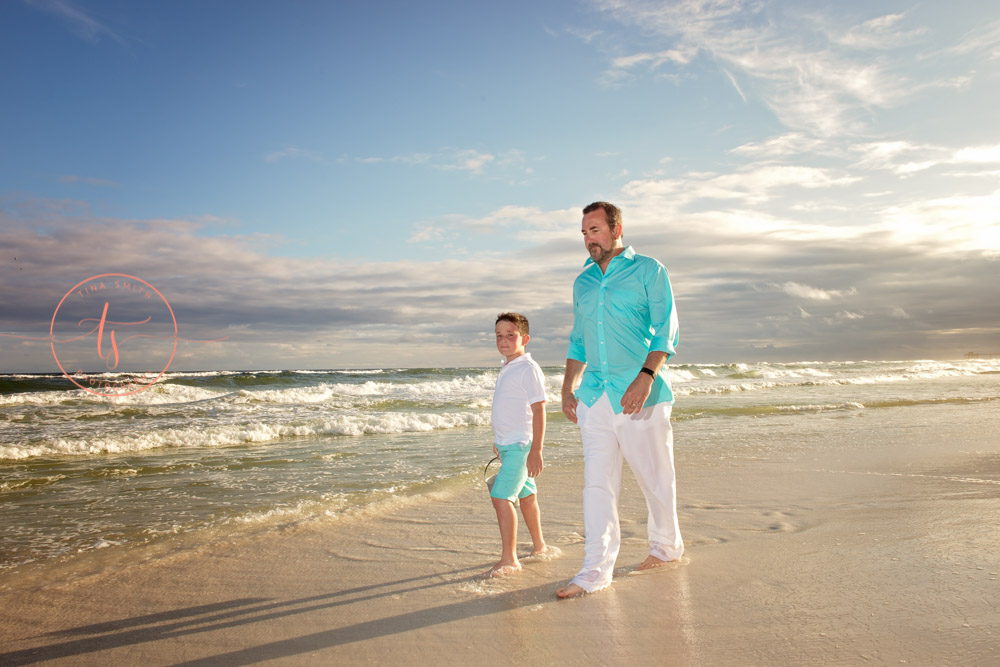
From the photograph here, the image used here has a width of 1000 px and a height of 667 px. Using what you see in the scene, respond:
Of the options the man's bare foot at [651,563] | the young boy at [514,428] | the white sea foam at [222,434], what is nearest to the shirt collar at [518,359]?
the young boy at [514,428]

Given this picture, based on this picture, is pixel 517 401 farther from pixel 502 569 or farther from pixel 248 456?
pixel 248 456

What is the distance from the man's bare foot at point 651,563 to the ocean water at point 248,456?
279cm

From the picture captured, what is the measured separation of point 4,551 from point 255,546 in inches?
75.8

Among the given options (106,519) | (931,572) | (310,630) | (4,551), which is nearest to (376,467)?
(106,519)

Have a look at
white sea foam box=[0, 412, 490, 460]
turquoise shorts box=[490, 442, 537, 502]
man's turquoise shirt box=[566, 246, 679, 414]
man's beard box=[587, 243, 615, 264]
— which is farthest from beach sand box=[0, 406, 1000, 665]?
white sea foam box=[0, 412, 490, 460]

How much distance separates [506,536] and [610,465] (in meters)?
0.86

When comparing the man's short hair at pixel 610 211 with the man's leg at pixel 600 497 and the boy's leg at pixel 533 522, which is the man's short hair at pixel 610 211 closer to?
the man's leg at pixel 600 497

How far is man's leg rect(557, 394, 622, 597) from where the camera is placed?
3.39 meters

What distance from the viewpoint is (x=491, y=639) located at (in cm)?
286

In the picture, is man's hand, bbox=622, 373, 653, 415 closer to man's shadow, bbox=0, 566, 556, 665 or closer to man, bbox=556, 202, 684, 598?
man, bbox=556, 202, 684, 598

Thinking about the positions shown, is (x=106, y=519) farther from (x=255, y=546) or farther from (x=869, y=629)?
(x=869, y=629)

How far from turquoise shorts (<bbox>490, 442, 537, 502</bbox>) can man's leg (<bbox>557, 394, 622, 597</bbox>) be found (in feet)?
1.73

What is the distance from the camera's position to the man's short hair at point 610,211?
352 centimetres

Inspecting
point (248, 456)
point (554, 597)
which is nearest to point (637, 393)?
point (554, 597)
